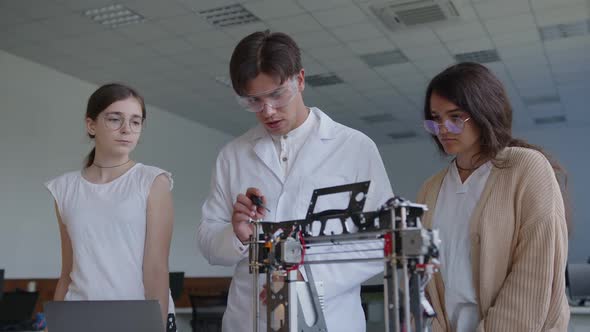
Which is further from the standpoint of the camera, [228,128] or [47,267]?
[228,128]

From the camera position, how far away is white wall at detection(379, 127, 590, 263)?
1198 centimetres

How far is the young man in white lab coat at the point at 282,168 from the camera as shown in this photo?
5.58 ft

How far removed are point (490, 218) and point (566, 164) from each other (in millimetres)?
11710

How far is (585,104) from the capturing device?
419 inches

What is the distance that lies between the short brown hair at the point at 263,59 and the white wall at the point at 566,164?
992 centimetres

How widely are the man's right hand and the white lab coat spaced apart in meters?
0.19

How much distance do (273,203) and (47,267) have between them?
6.98 meters

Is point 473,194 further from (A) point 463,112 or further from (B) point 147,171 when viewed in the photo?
(B) point 147,171

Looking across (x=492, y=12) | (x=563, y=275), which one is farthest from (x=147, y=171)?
(x=492, y=12)

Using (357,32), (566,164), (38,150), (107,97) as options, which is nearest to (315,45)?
(357,32)

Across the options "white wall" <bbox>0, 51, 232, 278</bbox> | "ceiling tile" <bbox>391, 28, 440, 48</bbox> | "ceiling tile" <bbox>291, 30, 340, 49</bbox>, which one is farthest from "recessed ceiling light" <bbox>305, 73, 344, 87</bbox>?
"white wall" <bbox>0, 51, 232, 278</bbox>

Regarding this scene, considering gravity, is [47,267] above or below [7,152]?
below

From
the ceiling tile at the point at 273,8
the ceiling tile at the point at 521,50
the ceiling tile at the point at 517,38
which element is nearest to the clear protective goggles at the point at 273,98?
the ceiling tile at the point at 273,8

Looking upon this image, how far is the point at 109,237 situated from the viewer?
1894 mm
